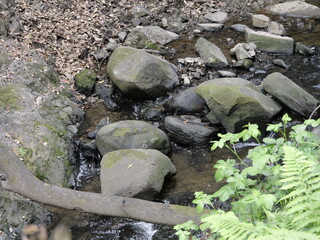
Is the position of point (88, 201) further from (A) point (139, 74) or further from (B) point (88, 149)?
(A) point (139, 74)

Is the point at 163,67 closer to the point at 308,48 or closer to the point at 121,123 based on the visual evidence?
the point at 121,123

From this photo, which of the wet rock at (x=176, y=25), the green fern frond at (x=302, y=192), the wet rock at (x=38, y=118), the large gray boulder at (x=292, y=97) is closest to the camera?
the green fern frond at (x=302, y=192)

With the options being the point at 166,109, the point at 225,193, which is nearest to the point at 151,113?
the point at 166,109

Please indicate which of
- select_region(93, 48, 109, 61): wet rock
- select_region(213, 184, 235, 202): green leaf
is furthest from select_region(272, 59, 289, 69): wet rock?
select_region(213, 184, 235, 202): green leaf

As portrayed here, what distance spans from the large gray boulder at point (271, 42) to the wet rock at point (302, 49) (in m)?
0.14

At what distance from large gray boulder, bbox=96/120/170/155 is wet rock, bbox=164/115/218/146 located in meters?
0.26

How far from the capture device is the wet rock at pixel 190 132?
6598mm

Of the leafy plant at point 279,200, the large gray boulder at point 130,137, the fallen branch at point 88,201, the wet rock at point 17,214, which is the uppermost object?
the leafy plant at point 279,200

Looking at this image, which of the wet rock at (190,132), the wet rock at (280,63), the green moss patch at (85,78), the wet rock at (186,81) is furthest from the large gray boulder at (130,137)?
the wet rock at (280,63)

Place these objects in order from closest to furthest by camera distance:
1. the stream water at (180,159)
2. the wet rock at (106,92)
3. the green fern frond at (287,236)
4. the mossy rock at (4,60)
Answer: the green fern frond at (287,236) < the stream water at (180,159) < the mossy rock at (4,60) < the wet rock at (106,92)

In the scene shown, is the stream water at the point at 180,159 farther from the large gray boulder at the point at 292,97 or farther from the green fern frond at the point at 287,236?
the green fern frond at the point at 287,236

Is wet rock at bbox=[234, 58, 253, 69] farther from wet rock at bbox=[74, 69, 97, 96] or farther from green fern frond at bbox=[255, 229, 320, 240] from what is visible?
green fern frond at bbox=[255, 229, 320, 240]

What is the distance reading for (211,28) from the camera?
Answer: 1030 centimetres

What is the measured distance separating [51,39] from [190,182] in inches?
187
